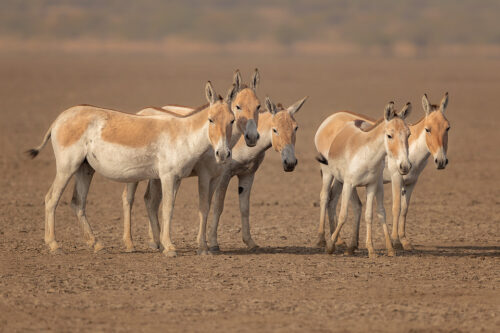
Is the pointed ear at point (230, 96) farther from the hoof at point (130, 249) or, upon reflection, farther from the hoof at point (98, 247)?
the hoof at point (98, 247)

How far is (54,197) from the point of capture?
11.8 meters

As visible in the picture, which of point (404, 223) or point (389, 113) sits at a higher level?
point (389, 113)

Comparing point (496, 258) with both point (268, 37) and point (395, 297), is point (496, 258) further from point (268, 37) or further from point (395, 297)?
point (268, 37)

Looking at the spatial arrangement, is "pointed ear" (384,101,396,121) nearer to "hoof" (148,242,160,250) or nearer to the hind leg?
the hind leg

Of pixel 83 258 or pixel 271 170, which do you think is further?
pixel 271 170

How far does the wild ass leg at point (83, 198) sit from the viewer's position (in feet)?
39.3

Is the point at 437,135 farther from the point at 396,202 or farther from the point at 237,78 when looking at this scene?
the point at 237,78

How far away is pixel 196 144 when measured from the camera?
11484mm

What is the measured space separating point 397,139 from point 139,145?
3234 mm

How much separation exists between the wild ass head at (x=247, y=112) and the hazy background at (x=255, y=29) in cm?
9459

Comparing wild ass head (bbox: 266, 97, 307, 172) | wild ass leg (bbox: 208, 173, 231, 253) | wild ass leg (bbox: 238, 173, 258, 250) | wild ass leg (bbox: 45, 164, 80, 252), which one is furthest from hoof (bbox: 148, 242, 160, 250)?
wild ass head (bbox: 266, 97, 307, 172)

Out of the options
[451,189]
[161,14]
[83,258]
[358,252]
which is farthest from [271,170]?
[161,14]

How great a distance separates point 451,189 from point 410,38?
99527mm

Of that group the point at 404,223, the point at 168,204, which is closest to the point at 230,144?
the point at 168,204
